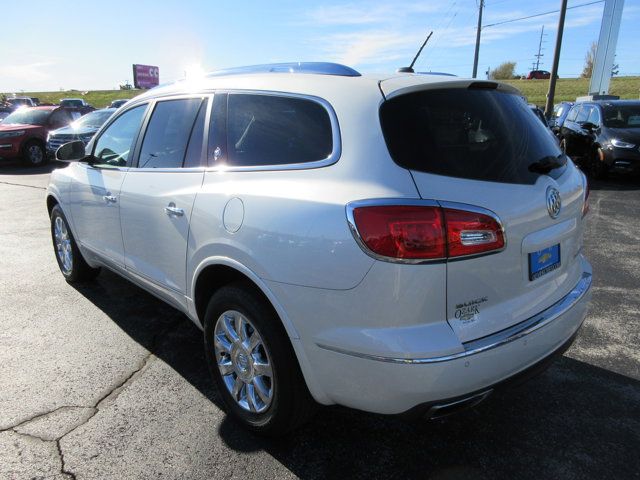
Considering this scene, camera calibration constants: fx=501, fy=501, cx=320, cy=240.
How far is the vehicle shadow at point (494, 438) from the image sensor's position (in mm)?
2395

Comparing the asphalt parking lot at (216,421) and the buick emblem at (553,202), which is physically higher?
the buick emblem at (553,202)

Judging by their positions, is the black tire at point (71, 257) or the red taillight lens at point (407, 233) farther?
the black tire at point (71, 257)

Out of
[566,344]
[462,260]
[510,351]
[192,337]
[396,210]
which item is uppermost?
[396,210]

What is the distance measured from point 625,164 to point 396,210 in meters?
10.2

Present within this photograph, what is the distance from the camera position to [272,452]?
2549mm

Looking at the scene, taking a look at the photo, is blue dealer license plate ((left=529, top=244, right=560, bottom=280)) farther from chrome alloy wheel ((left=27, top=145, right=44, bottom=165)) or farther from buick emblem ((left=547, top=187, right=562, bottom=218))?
chrome alloy wheel ((left=27, top=145, right=44, bottom=165))

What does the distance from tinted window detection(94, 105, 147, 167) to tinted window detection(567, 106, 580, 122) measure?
39.2ft

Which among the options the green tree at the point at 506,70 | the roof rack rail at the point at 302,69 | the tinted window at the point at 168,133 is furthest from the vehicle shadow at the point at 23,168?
the green tree at the point at 506,70

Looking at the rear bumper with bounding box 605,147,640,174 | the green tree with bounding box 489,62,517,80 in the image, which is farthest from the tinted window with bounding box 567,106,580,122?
the green tree with bounding box 489,62,517,80

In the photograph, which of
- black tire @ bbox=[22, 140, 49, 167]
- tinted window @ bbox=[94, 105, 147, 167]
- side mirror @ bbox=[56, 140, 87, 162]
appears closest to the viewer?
tinted window @ bbox=[94, 105, 147, 167]

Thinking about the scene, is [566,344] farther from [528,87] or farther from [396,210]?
[528,87]

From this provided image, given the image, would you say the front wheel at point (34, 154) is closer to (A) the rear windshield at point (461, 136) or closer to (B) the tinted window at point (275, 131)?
(B) the tinted window at point (275, 131)

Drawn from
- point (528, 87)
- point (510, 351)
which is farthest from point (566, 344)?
point (528, 87)

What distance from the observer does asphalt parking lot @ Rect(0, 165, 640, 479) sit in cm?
244
